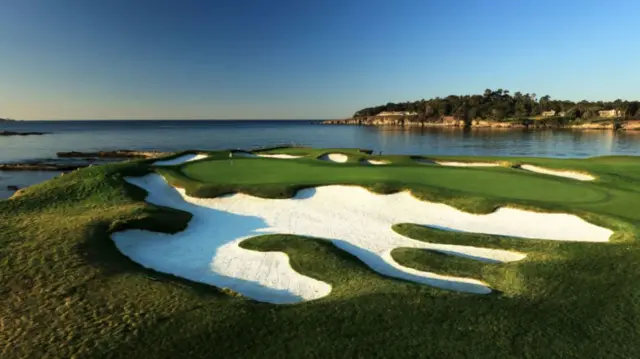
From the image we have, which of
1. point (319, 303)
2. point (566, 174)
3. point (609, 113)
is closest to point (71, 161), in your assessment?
point (566, 174)

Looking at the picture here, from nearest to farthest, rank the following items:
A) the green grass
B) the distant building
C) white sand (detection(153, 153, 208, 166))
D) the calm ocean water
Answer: the green grass → white sand (detection(153, 153, 208, 166)) → the calm ocean water → the distant building

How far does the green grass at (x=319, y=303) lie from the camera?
7277 mm

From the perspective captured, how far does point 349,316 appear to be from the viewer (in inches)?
328

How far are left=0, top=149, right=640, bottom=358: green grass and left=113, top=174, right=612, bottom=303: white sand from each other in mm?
597

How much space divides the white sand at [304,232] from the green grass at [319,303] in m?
0.60

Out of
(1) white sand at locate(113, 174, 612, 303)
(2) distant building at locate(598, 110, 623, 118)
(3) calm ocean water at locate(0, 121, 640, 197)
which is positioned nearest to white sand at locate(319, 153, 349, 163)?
(1) white sand at locate(113, 174, 612, 303)

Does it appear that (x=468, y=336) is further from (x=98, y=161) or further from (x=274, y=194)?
(x=98, y=161)

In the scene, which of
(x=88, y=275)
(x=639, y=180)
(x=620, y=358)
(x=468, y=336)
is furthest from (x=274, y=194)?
(x=639, y=180)

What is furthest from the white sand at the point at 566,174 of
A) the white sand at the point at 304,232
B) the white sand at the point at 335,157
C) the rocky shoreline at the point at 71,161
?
the rocky shoreline at the point at 71,161

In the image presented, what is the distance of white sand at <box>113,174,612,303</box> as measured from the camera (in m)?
11.8

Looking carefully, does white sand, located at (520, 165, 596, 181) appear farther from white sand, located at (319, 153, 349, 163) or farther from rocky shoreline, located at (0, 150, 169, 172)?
rocky shoreline, located at (0, 150, 169, 172)

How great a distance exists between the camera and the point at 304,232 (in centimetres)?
1655

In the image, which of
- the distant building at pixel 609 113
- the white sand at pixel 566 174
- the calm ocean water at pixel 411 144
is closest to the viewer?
the white sand at pixel 566 174

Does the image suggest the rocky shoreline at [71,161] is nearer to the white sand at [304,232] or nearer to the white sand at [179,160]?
the white sand at [179,160]
